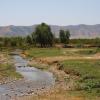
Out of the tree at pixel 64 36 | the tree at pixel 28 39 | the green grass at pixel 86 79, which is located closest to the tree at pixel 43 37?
the tree at pixel 28 39

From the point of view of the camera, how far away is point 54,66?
6372 centimetres

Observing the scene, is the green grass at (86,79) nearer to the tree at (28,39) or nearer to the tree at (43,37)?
the tree at (43,37)

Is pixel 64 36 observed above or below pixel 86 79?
below

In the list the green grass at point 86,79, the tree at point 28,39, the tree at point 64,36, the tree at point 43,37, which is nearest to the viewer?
the green grass at point 86,79

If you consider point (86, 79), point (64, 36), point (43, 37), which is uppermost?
point (43, 37)

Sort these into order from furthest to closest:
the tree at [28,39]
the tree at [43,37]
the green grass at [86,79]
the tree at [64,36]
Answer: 1. the tree at [64,36]
2. the tree at [28,39]
3. the tree at [43,37]
4. the green grass at [86,79]

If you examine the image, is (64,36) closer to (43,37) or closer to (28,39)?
(28,39)

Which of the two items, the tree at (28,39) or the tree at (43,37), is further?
the tree at (28,39)

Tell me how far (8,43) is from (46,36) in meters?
26.0

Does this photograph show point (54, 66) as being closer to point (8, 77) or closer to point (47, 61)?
point (47, 61)

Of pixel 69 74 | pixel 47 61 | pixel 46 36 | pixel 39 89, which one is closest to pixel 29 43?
pixel 46 36

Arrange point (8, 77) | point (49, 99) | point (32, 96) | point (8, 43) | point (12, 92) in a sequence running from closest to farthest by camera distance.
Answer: point (49, 99) → point (32, 96) → point (12, 92) → point (8, 77) → point (8, 43)

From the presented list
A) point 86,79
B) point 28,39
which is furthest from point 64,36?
point 86,79

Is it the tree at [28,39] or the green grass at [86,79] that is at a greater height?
the green grass at [86,79]
